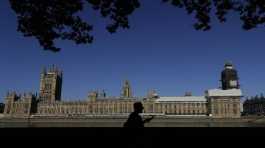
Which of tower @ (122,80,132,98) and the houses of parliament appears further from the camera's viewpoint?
tower @ (122,80,132,98)

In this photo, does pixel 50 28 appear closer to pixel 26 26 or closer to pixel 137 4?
pixel 26 26

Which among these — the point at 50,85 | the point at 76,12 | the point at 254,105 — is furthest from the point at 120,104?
the point at 76,12

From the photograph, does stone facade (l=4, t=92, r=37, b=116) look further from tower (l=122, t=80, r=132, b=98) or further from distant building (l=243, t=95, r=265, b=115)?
distant building (l=243, t=95, r=265, b=115)

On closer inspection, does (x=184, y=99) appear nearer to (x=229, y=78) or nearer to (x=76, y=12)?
(x=229, y=78)

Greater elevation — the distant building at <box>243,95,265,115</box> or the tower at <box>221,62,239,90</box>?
the tower at <box>221,62,239,90</box>

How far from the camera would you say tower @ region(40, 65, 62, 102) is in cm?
14862

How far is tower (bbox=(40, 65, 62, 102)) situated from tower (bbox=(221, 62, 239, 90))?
273 feet

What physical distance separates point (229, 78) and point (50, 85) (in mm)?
87971

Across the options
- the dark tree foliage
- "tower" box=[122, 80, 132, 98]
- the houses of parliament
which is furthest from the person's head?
"tower" box=[122, 80, 132, 98]
